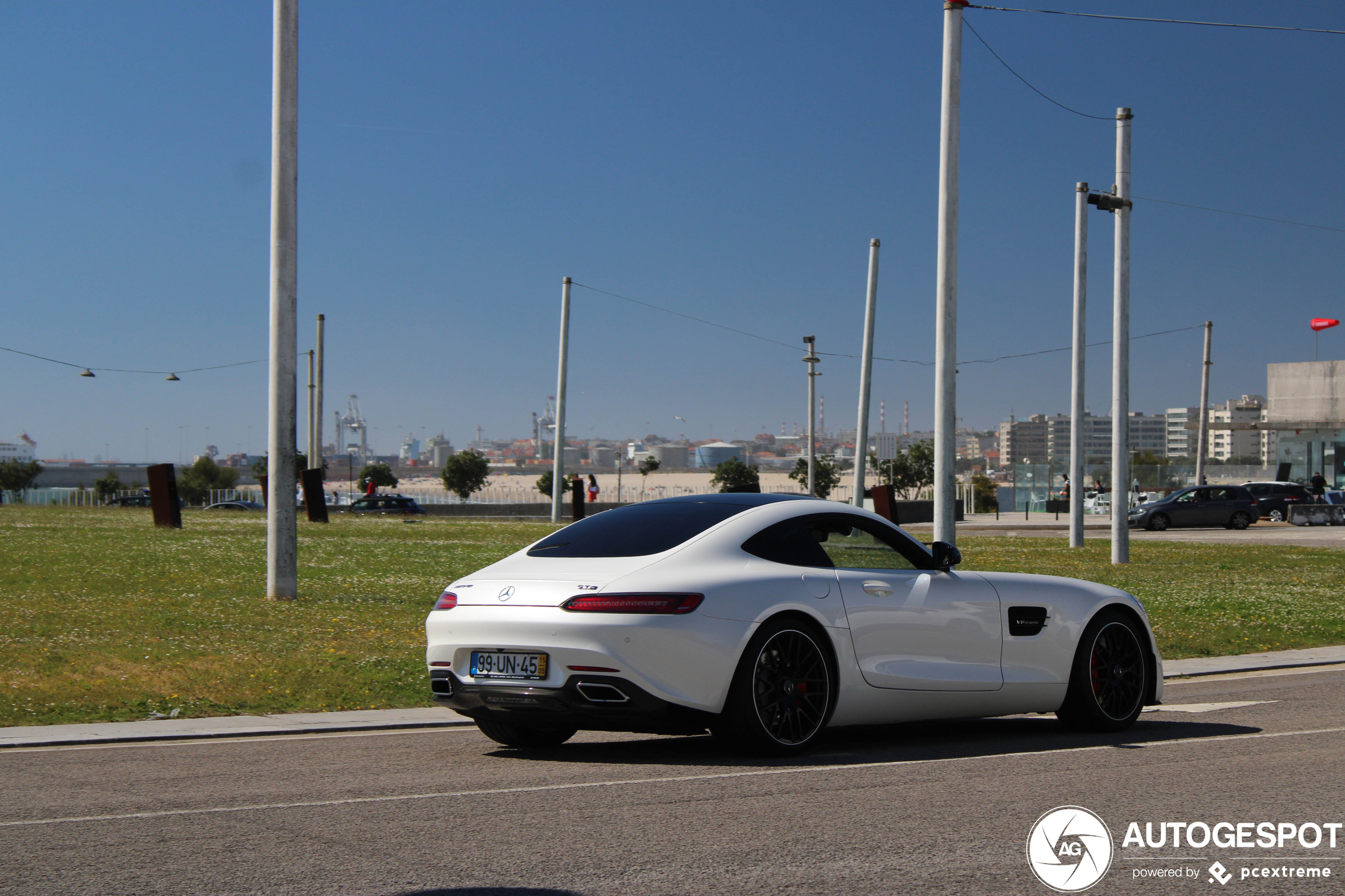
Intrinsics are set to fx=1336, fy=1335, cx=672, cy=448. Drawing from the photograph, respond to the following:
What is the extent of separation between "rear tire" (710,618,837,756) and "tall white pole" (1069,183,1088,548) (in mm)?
25933

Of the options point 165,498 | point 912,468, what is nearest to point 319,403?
point 165,498

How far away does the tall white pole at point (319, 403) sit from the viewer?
55188 millimetres

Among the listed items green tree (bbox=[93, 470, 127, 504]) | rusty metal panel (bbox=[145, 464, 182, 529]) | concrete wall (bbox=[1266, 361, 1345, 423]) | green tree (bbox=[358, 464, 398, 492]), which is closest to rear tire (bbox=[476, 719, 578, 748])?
rusty metal panel (bbox=[145, 464, 182, 529])

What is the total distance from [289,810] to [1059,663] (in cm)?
481

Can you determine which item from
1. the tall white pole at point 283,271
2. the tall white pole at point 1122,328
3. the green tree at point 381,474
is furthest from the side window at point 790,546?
the green tree at point 381,474

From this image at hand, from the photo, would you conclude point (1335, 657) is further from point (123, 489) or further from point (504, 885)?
point (123, 489)

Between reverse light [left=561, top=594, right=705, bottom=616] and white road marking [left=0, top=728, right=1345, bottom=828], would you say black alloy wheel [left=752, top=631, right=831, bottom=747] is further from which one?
reverse light [left=561, top=594, right=705, bottom=616]

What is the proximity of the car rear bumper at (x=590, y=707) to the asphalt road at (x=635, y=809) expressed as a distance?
0.87 ft

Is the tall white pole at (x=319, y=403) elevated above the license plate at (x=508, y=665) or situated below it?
above

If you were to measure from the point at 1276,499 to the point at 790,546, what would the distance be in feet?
165

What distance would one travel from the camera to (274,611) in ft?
46.9

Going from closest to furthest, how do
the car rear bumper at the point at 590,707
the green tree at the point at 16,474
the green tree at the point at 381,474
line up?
the car rear bumper at the point at 590,707 → the green tree at the point at 16,474 → the green tree at the point at 381,474

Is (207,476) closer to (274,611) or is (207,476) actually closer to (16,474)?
(16,474)

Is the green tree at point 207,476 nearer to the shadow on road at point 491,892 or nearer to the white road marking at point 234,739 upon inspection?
the white road marking at point 234,739
